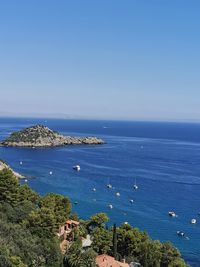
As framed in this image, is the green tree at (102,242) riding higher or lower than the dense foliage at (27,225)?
lower

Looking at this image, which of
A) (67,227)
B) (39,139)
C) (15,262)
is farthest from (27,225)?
(39,139)

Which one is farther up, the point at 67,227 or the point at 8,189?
the point at 8,189

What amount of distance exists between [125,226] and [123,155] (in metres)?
90.4

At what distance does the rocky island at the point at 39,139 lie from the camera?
154m

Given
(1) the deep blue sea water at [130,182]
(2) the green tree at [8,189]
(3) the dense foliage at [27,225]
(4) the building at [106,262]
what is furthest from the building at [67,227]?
(1) the deep blue sea water at [130,182]

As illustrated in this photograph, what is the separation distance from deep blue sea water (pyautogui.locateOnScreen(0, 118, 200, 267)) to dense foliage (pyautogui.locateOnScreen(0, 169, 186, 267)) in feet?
29.6

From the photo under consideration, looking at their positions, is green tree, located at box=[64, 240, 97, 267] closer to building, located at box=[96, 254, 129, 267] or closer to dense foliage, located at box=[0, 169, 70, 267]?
dense foliage, located at box=[0, 169, 70, 267]

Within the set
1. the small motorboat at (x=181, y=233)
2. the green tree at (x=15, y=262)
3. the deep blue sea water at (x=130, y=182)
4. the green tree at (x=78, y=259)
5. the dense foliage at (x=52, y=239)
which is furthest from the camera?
the deep blue sea water at (x=130, y=182)

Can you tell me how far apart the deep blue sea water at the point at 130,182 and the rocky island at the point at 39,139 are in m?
9.56

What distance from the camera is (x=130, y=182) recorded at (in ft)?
297

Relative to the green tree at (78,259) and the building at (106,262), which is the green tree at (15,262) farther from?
the building at (106,262)

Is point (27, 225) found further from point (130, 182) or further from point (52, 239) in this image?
point (130, 182)

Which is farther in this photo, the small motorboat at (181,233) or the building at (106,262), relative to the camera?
the small motorboat at (181,233)

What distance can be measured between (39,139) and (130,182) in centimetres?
7322
